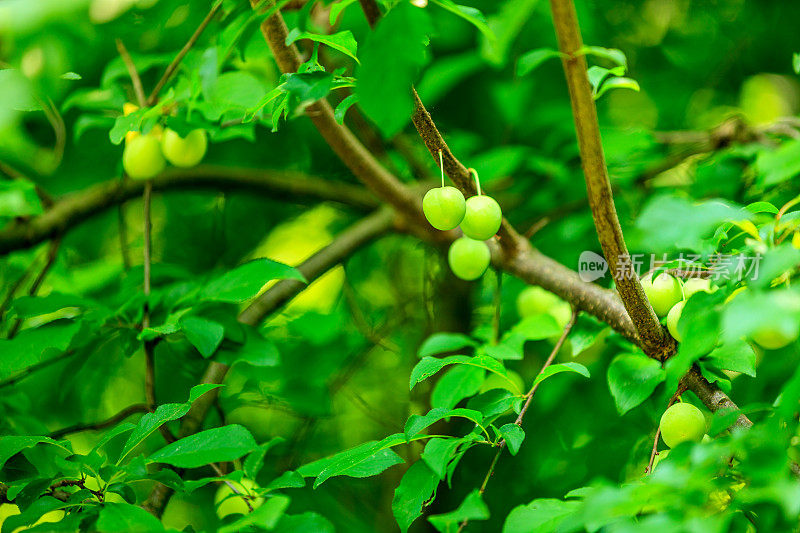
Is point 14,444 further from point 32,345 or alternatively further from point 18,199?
point 18,199

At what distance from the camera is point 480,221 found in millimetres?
705

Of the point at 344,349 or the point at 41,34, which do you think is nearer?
the point at 41,34

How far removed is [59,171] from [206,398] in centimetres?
84

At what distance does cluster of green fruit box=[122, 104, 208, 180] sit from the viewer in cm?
99

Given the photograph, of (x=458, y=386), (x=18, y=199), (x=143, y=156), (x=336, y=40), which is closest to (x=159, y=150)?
(x=143, y=156)

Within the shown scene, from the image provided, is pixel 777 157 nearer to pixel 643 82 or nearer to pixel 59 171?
pixel 643 82

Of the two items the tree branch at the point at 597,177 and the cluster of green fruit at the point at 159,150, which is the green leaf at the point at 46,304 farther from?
the tree branch at the point at 597,177

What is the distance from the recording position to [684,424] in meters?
0.65

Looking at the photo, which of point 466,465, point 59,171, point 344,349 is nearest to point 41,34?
point 344,349

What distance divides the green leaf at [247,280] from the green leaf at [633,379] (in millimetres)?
390

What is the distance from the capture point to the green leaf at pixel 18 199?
0.93m

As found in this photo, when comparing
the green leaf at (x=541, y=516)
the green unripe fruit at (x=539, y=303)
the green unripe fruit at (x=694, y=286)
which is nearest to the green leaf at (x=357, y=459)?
the green leaf at (x=541, y=516)

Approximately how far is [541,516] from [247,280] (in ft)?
1.50

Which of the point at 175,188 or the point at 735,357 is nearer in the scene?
the point at 735,357
